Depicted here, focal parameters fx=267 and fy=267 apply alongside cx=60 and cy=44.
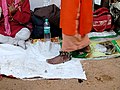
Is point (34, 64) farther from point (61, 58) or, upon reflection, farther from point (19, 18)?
point (19, 18)

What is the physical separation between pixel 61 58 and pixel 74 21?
1.37 ft

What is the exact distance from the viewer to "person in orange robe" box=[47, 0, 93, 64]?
2463mm

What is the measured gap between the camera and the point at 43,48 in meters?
2.92

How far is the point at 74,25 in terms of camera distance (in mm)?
2527

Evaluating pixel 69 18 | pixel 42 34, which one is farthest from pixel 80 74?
pixel 42 34

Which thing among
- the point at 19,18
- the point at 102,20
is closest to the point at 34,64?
the point at 19,18

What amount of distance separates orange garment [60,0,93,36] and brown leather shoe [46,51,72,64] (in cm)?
26

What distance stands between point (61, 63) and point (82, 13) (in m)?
0.53

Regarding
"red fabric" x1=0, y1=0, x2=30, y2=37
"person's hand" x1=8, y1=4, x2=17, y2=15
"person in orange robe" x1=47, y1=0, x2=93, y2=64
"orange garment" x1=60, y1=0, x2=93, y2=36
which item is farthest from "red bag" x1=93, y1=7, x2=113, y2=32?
"person's hand" x1=8, y1=4, x2=17, y2=15

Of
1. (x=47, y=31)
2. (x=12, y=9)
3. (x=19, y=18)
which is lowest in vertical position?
(x=47, y=31)

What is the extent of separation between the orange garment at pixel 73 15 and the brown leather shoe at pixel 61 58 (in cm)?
26

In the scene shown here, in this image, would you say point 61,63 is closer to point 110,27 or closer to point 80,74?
point 80,74

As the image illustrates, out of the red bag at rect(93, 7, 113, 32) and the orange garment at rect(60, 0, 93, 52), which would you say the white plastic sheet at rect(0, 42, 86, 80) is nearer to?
the orange garment at rect(60, 0, 93, 52)

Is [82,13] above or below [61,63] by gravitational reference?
above
